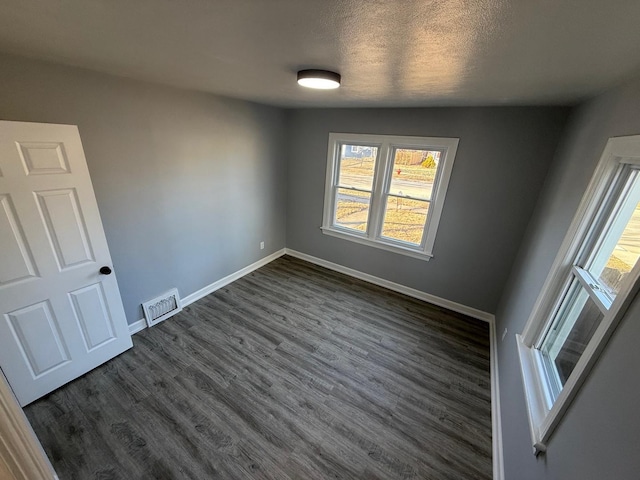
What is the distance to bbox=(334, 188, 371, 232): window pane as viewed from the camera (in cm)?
362

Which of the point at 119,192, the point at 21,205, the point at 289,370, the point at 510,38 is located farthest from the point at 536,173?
the point at 21,205

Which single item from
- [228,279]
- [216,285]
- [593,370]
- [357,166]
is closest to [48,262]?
[216,285]

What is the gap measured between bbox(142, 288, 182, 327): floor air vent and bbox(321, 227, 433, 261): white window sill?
221 centimetres

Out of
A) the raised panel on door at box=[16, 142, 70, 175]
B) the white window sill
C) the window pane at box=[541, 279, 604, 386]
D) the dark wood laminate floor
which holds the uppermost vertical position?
the raised panel on door at box=[16, 142, 70, 175]

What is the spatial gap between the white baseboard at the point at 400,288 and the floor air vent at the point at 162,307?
2015 mm

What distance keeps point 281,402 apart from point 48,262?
1.99 meters

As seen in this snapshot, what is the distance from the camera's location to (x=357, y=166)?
3.54 metres

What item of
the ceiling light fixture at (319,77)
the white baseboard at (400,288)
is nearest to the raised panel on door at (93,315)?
the ceiling light fixture at (319,77)

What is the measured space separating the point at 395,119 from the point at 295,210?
2007 mm

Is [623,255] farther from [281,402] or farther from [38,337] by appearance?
[38,337]

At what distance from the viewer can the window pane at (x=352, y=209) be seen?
3.62 metres

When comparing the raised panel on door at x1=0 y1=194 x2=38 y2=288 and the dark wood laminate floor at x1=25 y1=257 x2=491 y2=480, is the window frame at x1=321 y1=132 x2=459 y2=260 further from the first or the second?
the raised panel on door at x1=0 y1=194 x2=38 y2=288

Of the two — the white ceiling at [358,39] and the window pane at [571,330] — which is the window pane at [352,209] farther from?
the window pane at [571,330]

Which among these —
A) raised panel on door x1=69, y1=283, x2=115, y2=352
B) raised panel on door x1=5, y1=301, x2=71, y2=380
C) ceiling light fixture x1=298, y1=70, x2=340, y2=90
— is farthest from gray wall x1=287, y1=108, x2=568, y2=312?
raised panel on door x1=5, y1=301, x2=71, y2=380
